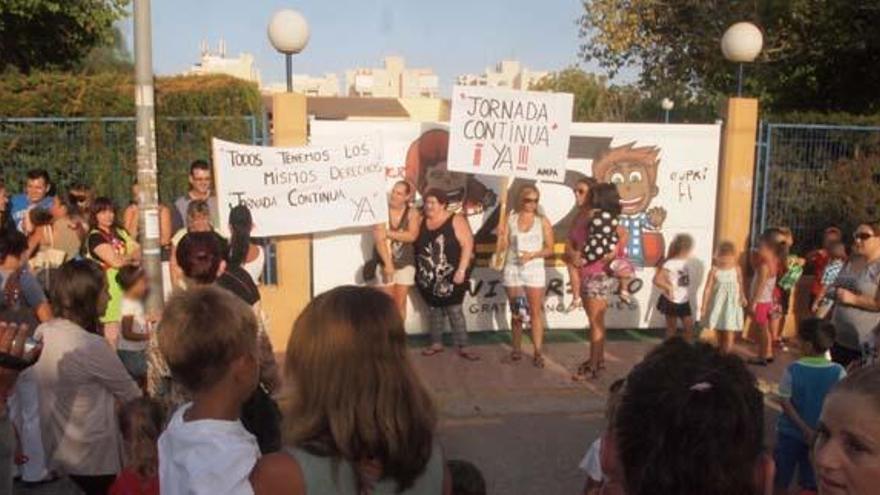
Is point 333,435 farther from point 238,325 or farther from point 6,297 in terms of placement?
point 6,297

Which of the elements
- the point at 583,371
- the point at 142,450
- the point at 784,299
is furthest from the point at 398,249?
the point at 142,450

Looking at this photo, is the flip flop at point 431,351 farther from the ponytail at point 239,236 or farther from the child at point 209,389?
the child at point 209,389

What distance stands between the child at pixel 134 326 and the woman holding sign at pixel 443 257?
3005mm

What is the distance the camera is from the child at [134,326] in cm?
562

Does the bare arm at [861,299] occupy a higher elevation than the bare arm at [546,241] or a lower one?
lower

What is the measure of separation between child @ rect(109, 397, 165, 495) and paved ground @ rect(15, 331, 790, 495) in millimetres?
1641

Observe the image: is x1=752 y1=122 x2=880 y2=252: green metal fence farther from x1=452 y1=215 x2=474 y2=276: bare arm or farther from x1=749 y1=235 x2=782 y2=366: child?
x1=452 y1=215 x2=474 y2=276: bare arm

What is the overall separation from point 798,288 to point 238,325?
8.52 metres

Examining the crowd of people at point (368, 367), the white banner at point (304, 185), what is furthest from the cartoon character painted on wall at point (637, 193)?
the white banner at point (304, 185)

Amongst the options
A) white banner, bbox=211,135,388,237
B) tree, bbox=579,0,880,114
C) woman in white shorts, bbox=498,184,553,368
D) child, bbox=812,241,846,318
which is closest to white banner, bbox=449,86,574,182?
woman in white shorts, bbox=498,184,553,368

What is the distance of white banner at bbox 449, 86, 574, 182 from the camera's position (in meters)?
8.53

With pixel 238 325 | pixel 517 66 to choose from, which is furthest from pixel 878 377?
pixel 517 66

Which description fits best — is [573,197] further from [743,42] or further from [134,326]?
[134,326]

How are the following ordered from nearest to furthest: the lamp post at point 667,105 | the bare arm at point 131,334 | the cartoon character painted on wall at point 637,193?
the bare arm at point 131,334, the cartoon character painted on wall at point 637,193, the lamp post at point 667,105
